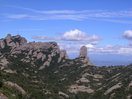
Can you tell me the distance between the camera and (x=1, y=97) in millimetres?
104750

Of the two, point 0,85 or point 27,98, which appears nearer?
point 0,85

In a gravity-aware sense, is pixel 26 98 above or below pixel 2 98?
below

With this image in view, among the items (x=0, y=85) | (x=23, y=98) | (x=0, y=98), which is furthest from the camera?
(x=23, y=98)

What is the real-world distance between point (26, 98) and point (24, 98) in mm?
1718

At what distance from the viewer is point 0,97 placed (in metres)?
103

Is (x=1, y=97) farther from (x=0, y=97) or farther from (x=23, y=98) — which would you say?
(x=23, y=98)

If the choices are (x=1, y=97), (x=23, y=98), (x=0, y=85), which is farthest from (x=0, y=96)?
(x=23, y=98)

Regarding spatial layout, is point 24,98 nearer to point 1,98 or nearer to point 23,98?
point 23,98

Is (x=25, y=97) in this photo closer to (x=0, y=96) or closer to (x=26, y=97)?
(x=26, y=97)

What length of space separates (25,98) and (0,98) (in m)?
72.8

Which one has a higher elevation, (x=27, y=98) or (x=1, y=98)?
(x=1, y=98)

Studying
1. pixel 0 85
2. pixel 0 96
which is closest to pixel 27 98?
pixel 0 85

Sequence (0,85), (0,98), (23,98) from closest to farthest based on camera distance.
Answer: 1. (0,98)
2. (0,85)
3. (23,98)

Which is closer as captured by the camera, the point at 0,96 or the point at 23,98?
the point at 0,96
